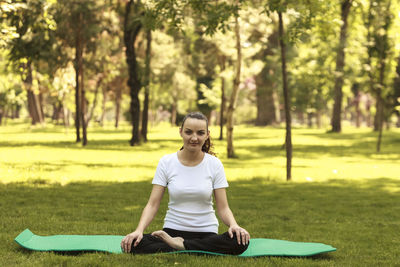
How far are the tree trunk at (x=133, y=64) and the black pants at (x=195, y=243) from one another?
19640 mm

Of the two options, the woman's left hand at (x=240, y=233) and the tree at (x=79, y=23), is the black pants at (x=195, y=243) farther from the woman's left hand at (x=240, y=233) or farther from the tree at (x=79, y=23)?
the tree at (x=79, y=23)

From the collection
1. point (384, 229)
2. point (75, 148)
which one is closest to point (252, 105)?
point (75, 148)

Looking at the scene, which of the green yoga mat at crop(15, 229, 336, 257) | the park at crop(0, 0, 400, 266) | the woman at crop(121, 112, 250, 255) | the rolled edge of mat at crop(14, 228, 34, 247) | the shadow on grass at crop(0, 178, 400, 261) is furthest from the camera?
the shadow on grass at crop(0, 178, 400, 261)

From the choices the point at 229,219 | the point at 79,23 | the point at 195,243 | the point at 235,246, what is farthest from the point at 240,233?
the point at 79,23

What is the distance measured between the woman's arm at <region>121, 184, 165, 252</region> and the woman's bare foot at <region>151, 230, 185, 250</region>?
0.93 feet

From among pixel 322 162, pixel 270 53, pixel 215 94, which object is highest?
pixel 270 53

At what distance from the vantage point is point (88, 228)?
8.62 meters

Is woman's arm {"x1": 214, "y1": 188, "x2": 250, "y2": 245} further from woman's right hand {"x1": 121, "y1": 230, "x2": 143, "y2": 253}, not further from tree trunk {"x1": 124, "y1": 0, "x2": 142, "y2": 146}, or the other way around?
tree trunk {"x1": 124, "y1": 0, "x2": 142, "y2": 146}

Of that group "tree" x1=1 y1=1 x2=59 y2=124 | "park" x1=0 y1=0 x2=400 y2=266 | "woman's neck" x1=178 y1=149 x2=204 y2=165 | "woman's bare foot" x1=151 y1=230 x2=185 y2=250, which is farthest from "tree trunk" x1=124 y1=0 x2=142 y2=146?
"woman's bare foot" x1=151 y1=230 x2=185 y2=250

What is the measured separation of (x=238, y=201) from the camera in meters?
12.4

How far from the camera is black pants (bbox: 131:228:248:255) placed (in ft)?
21.0

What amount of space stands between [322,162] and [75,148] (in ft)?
34.6

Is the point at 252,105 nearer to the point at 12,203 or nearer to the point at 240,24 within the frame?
the point at 240,24

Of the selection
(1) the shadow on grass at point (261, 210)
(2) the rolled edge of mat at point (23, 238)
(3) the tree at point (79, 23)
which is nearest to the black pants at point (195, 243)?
(1) the shadow on grass at point (261, 210)
